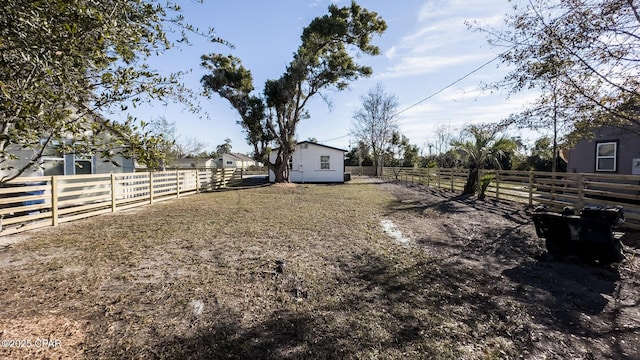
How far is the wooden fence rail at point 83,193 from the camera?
609cm

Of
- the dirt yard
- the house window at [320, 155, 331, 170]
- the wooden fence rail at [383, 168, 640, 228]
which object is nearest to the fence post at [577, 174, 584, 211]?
the wooden fence rail at [383, 168, 640, 228]

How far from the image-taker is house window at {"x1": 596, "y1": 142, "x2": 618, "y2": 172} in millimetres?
12407

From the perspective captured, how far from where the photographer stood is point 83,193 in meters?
7.65

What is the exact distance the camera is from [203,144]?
49094 mm

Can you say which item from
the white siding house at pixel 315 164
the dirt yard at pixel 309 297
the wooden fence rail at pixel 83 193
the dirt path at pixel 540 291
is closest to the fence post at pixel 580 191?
the dirt path at pixel 540 291

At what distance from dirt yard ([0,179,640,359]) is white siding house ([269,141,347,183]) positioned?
17514 mm

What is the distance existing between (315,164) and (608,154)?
16717mm

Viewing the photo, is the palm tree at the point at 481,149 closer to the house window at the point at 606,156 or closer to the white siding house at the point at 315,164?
the house window at the point at 606,156

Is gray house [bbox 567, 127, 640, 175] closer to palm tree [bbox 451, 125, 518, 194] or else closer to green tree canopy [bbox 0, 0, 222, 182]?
palm tree [bbox 451, 125, 518, 194]

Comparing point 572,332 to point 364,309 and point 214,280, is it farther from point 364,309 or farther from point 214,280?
point 214,280

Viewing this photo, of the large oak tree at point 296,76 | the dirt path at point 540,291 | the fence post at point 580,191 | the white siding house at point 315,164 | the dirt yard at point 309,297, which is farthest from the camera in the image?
the white siding house at point 315,164

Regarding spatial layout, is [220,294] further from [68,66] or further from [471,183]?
[471,183]

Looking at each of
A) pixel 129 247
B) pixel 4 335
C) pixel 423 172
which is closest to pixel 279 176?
pixel 423 172

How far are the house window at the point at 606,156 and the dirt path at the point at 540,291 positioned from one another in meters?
9.52
